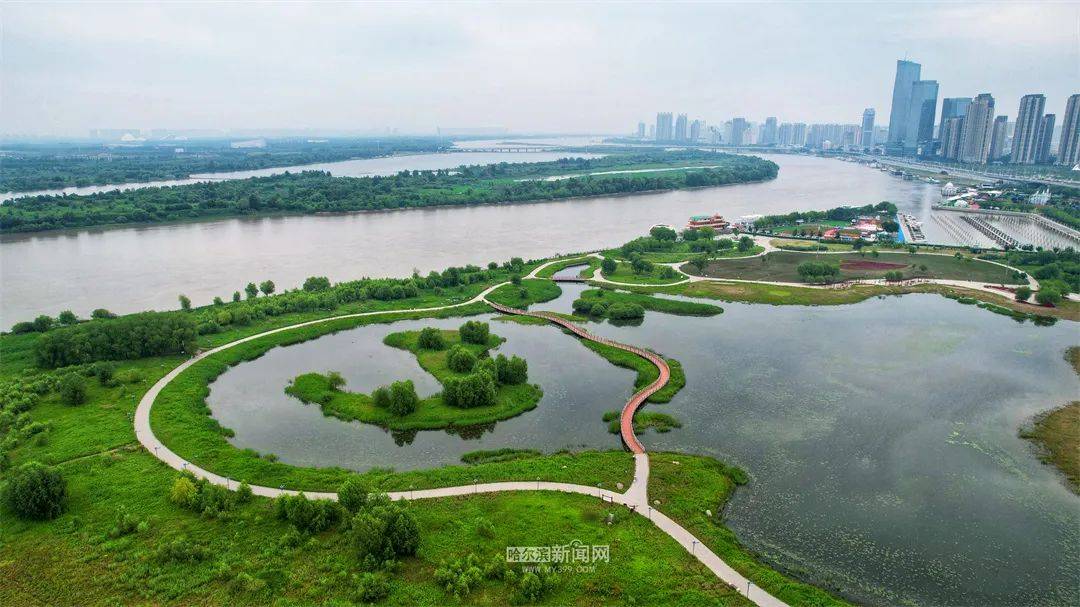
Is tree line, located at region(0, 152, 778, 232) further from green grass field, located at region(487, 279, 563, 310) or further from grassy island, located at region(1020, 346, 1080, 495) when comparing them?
grassy island, located at region(1020, 346, 1080, 495)

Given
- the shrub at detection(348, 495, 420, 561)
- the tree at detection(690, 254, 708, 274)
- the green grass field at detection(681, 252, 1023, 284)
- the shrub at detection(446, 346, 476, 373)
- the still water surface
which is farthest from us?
the tree at detection(690, 254, 708, 274)

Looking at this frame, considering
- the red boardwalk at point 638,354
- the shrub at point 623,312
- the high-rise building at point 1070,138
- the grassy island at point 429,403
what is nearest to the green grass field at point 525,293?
the red boardwalk at point 638,354

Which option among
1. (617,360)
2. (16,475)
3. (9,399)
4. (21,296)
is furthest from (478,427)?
(21,296)

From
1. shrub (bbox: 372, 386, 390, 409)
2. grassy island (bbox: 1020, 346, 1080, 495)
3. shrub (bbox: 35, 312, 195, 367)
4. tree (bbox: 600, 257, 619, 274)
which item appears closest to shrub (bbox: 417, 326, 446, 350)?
shrub (bbox: 372, 386, 390, 409)

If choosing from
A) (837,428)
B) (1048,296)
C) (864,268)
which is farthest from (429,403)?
(1048,296)

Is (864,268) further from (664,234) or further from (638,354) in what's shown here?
(638,354)

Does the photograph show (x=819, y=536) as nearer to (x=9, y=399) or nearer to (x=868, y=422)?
(x=868, y=422)
